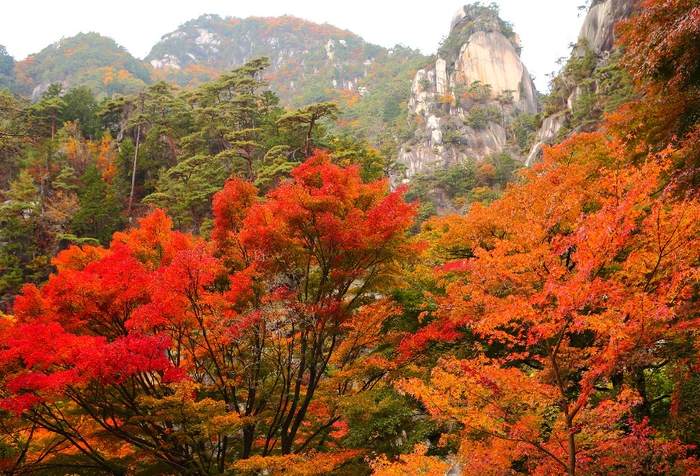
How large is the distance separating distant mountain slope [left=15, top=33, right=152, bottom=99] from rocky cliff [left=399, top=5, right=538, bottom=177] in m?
46.1

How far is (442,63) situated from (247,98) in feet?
162

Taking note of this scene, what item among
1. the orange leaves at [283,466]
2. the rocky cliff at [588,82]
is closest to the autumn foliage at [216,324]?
the orange leaves at [283,466]

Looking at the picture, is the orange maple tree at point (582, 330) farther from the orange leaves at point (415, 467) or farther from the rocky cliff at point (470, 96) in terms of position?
the rocky cliff at point (470, 96)

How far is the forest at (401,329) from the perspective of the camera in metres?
6.05

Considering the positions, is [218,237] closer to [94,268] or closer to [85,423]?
[94,268]

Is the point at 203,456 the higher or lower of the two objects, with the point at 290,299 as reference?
lower

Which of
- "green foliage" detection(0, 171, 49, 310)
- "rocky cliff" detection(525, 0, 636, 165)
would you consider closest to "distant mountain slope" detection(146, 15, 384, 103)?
"rocky cliff" detection(525, 0, 636, 165)

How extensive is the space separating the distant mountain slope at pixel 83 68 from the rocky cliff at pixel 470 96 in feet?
151

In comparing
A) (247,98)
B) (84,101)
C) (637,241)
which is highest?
(84,101)

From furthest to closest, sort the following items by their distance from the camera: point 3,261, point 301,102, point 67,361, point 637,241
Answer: point 301,102 → point 3,261 → point 67,361 → point 637,241

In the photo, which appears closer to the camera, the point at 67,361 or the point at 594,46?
the point at 67,361

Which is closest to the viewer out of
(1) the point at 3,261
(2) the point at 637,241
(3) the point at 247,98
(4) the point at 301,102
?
(2) the point at 637,241

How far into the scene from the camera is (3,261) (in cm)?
2305

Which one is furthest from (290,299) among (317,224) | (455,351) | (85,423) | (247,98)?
(247,98)
